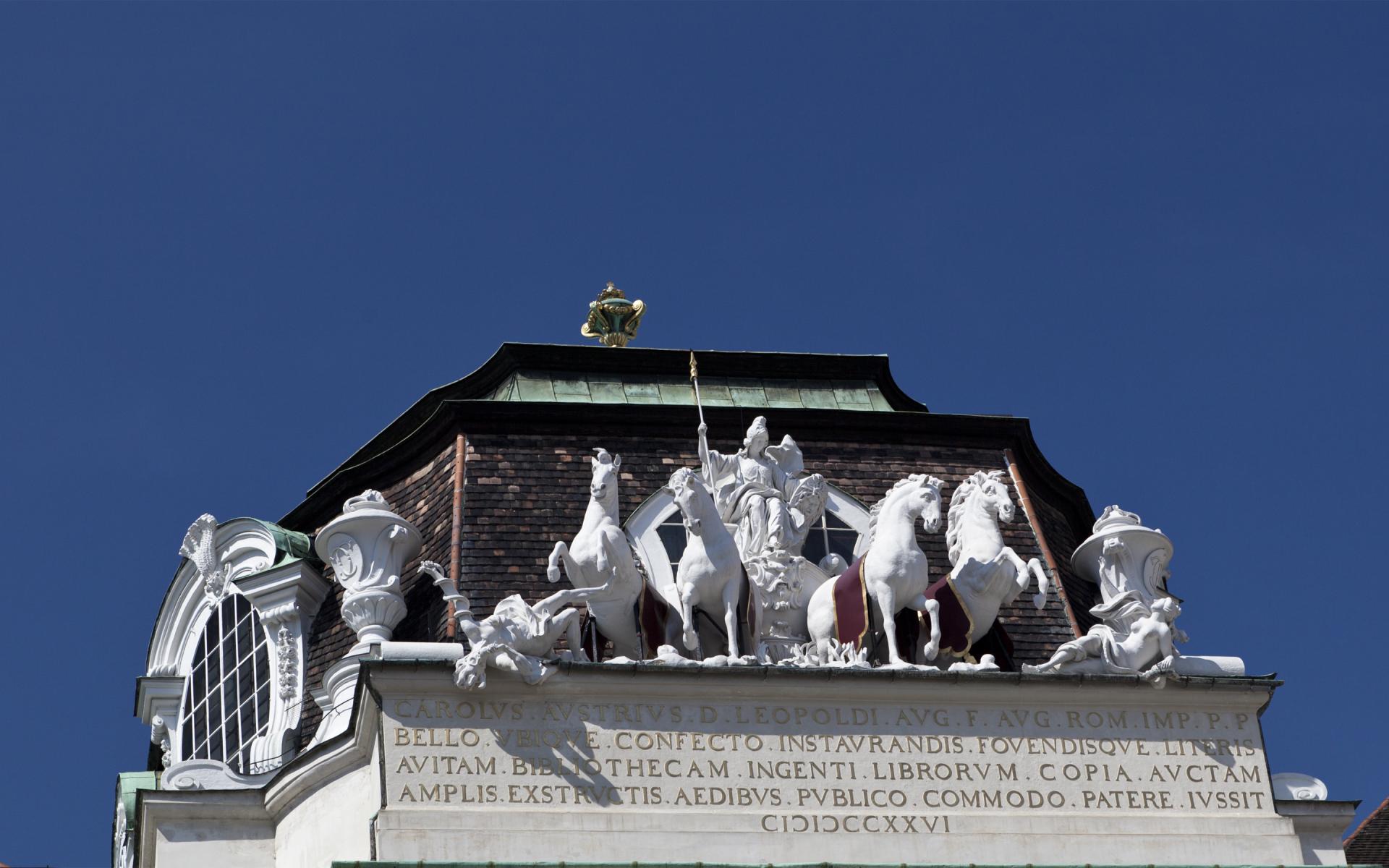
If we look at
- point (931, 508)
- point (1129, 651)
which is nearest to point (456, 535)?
point (931, 508)

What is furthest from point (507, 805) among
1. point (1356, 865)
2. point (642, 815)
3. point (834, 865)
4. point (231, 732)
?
point (1356, 865)

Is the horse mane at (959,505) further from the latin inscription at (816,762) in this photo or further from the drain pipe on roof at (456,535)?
the drain pipe on roof at (456,535)

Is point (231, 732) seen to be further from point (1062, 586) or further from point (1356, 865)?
point (1356, 865)

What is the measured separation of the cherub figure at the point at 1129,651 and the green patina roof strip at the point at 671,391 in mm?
7219

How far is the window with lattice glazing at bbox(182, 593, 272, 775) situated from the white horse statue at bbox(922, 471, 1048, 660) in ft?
30.1

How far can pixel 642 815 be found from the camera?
3641 centimetres

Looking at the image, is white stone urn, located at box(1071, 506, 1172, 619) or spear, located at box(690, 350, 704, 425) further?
spear, located at box(690, 350, 704, 425)

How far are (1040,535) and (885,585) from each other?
5023mm

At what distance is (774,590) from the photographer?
39.3 m

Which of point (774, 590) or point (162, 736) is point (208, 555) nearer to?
point (162, 736)

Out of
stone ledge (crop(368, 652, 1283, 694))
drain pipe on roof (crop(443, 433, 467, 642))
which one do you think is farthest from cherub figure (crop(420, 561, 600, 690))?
drain pipe on roof (crop(443, 433, 467, 642))

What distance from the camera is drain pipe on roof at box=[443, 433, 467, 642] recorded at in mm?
38906

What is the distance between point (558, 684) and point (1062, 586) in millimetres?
8008

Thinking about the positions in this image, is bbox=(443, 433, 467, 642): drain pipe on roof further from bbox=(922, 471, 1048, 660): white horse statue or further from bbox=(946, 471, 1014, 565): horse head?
bbox=(946, 471, 1014, 565): horse head
